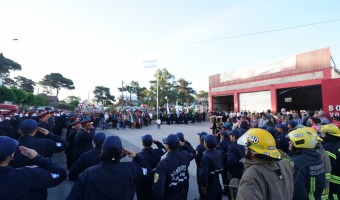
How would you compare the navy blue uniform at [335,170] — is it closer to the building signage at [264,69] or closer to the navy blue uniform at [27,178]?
the navy blue uniform at [27,178]

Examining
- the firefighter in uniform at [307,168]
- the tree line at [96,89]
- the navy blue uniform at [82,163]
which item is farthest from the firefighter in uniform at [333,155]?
the tree line at [96,89]

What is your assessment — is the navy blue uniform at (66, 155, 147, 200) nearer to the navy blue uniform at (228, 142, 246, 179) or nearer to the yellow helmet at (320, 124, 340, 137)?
the navy blue uniform at (228, 142, 246, 179)

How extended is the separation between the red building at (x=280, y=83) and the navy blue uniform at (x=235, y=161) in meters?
18.2

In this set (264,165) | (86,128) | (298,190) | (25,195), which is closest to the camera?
(264,165)

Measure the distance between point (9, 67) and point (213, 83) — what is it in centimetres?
4498

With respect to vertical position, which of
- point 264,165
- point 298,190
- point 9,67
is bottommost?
point 298,190

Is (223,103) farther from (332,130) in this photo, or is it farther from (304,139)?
(304,139)

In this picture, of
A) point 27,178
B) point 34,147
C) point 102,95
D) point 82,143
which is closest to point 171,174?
point 27,178

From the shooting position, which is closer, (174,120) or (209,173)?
(209,173)

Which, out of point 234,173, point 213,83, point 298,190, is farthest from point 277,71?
point 298,190

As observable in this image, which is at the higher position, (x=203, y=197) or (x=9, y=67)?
(x=9, y=67)

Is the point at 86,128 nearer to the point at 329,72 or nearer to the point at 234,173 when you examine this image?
the point at 234,173

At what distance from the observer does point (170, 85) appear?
48.9 meters

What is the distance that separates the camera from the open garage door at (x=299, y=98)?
26.7 m
